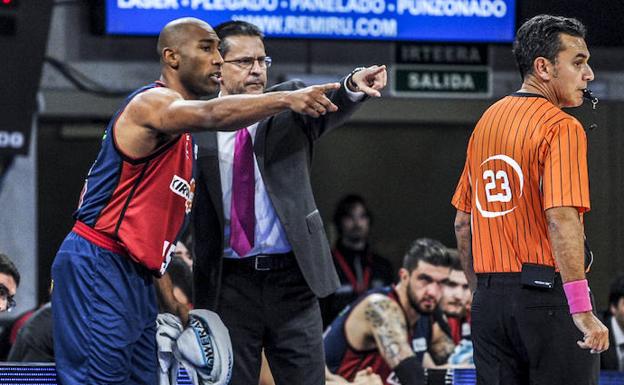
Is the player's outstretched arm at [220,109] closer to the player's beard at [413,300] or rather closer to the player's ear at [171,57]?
the player's ear at [171,57]

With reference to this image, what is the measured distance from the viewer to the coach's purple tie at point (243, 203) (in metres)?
4.91

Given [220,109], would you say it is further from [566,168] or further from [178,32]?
[566,168]

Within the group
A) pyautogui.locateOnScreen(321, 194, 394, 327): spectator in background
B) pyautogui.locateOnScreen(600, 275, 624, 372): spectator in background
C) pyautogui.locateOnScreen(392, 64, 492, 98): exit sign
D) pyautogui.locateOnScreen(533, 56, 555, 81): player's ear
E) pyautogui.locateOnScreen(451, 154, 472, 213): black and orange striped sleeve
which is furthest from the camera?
pyautogui.locateOnScreen(321, 194, 394, 327): spectator in background

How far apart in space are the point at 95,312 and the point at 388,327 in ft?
8.51

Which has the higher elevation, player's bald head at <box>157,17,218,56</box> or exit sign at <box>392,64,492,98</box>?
exit sign at <box>392,64,492,98</box>

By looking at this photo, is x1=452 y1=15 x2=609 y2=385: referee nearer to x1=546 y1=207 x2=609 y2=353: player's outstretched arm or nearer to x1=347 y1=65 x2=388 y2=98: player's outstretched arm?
x1=546 y1=207 x2=609 y2=353: player's outstretched arm

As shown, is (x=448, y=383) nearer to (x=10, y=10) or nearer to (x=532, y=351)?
(x=532, y=351)

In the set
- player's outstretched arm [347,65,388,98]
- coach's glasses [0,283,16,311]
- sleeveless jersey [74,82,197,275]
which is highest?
player's outstretched arm [347,65,388,98]

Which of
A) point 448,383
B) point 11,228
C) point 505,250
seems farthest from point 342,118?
point 11,228

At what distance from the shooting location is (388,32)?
27.9 feet

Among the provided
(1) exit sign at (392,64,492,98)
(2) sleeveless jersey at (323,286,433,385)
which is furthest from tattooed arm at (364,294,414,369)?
(1) exit sign at (392,64,492,98)

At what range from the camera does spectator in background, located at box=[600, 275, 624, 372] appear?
738cm

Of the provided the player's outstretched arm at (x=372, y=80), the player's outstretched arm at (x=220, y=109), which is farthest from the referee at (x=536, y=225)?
the player's outstretched arm at (x=220, y=109)

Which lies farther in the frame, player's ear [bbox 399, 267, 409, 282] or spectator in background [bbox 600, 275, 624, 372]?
spectator in background [bbox 600, 275, 624, 372]
